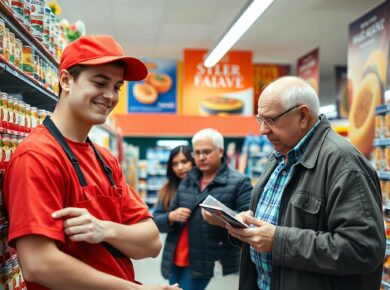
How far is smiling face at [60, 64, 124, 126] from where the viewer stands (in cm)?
164

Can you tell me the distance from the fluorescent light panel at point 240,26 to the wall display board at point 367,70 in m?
2.11

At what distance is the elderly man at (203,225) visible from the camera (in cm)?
352

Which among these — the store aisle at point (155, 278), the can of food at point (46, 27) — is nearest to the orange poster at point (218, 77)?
the store aisle at point (155, 278)

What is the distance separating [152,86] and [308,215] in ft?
34.3

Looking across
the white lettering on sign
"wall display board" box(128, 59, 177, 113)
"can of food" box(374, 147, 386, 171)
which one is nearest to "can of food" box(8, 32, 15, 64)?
"can of food" box(374, 147, 386, 171)

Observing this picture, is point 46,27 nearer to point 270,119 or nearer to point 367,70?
point 270,119

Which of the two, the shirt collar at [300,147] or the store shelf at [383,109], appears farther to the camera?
the store shelf at [383,109]

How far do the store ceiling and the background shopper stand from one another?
4.40 meters

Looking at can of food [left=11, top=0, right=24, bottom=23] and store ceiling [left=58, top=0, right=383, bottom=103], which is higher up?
store ceiling [left=58, top=0, right=383, bottom=103]

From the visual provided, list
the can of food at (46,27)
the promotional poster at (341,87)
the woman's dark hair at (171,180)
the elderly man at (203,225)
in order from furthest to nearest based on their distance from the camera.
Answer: the promotional poster at (341,87) → the woman's dark hair at (171,180) → the elderly man at (203,225) → the can of food at (46,27)

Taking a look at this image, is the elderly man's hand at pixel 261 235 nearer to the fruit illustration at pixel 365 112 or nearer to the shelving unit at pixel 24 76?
the shelving unit at pixel 24 76

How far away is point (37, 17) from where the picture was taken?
2467 mm

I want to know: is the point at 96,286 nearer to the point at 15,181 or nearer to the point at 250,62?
the point at 15,181

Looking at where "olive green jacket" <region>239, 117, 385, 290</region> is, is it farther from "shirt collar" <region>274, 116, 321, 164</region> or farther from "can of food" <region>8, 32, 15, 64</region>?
"can of food" <region>8, 32, 15, 64</region>
